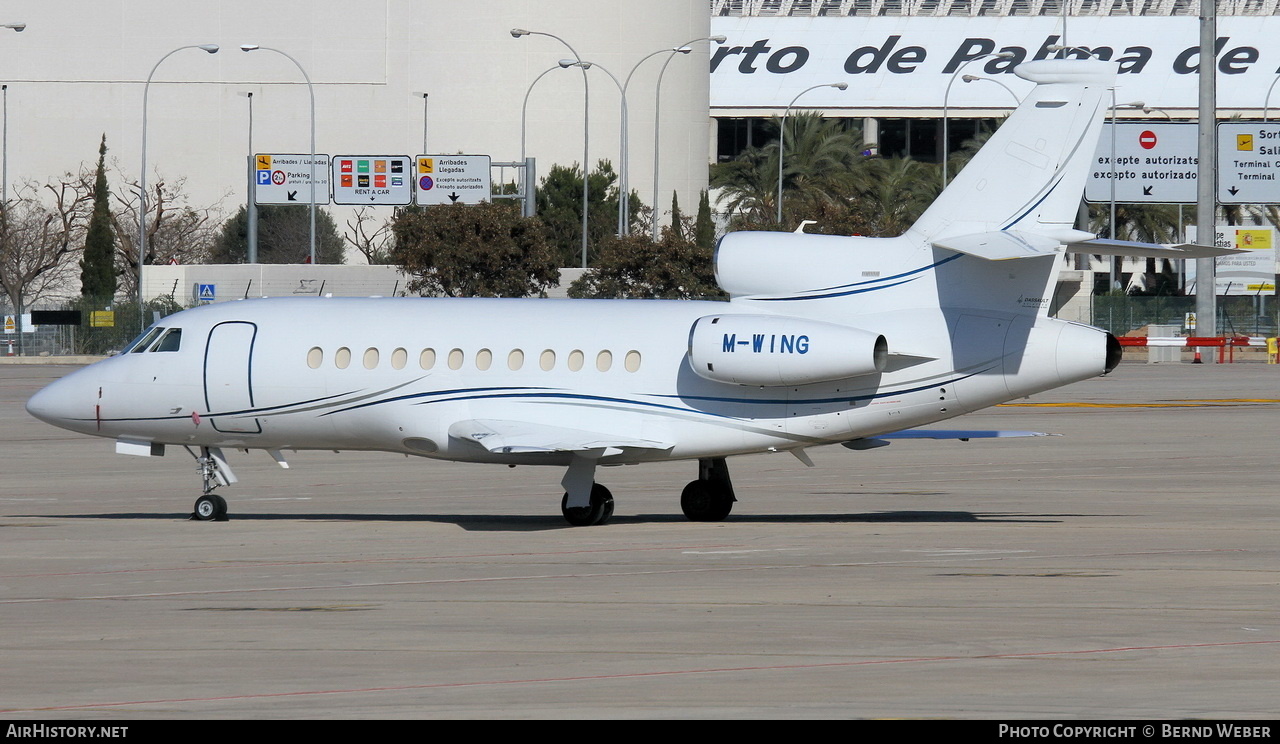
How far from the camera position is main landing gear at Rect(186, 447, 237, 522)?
2305 cm

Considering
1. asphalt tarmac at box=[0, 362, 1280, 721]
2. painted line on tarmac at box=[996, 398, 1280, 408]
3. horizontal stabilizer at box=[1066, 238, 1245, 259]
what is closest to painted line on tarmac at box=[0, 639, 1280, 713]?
asphalt tarmac at box=[0, 362, 1280, 721]

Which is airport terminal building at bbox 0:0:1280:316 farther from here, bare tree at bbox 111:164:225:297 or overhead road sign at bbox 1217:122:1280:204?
overhead road sign at bbox 1217:122:1280:204

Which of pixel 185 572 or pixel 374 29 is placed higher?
pixel 374 29

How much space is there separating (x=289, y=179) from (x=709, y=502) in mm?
67096

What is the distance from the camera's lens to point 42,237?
102m

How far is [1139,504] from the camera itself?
972 inches

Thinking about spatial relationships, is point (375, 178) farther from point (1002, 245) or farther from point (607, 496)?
point (1002, 245)

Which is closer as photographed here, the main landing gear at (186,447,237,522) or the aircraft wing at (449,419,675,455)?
the aircraft wing at (449,419,675,455)

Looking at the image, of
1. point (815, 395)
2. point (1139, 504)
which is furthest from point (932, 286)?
point (1139, 504)

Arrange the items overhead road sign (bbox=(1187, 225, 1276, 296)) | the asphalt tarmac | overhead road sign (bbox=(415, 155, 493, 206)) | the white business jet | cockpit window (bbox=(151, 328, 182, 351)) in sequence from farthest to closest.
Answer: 1. overhead road sign (bbox=(1187, 225, 1276, 296))
2. overhead road sign (bbox=(415, 155, 493, 206))
3. cockpit window (bbox=(151, 328, 182, 351))
4. the white business jet
5. the asphalt tarmac

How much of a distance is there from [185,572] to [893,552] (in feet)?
25.2

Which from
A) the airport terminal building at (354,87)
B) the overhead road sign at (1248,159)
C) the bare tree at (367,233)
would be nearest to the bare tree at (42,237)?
the airport terminal building at (354,87)

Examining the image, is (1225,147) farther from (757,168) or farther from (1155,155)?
(757,168)

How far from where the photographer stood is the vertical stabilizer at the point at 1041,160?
21.1 meters
